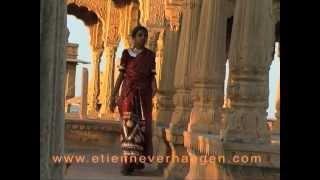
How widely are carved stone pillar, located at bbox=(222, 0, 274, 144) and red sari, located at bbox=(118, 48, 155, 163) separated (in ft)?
9.21

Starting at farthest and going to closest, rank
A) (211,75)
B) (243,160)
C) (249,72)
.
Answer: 1. (211,75)
2. (249,72)
3. (243,160)

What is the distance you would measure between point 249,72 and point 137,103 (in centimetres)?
319

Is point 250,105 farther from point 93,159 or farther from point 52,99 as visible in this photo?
point 93,159

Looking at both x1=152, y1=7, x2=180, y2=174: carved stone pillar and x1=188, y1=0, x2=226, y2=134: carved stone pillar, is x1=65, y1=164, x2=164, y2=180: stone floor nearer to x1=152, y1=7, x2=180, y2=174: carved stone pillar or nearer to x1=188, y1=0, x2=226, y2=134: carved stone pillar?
x1=152, y1=7, x2=180, y2=174: carved stone pillar

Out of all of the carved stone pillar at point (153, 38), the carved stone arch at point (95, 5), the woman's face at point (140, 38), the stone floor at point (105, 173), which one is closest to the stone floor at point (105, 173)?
the stone floor at point (105, 173)

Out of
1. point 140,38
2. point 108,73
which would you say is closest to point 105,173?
point 140,38

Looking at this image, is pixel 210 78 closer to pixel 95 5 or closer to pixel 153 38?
pixel 153 38

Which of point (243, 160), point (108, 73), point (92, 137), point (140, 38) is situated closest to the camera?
point (243, 160)

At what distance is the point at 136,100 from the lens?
9.83m

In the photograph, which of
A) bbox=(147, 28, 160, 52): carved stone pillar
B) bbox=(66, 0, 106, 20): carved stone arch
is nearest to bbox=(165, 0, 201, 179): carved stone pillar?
bbox=(147, 28, 160, 52): carved stone pillar

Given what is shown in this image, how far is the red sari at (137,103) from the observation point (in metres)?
9.73
